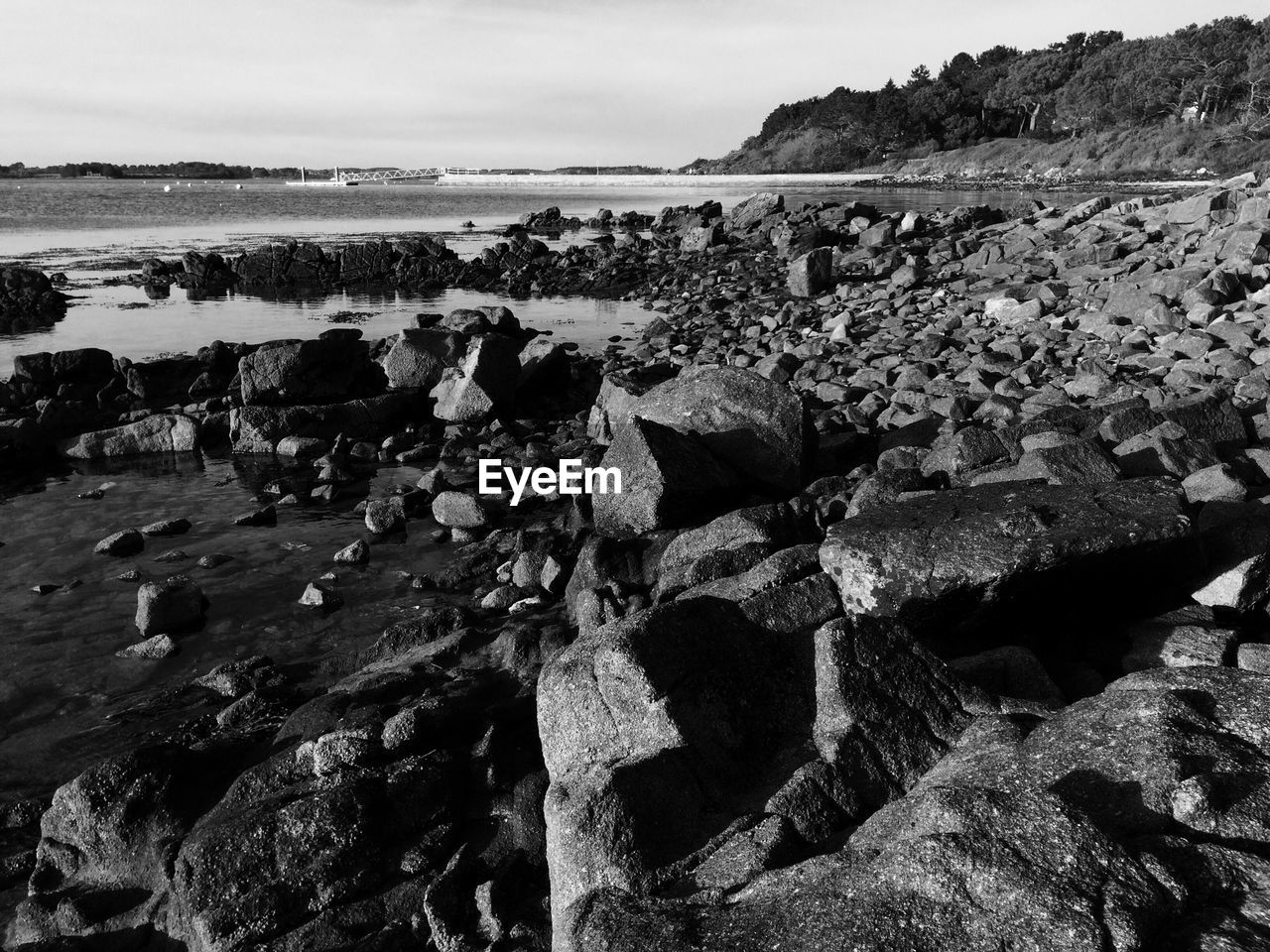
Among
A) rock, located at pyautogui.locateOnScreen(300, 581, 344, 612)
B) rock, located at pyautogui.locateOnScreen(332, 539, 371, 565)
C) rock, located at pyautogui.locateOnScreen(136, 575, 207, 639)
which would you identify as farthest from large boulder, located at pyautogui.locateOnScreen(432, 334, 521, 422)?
rock, located at pyautogui.locateOnScreen(136, 575, 207, 639)

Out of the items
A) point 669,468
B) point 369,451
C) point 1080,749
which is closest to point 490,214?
point 369,451

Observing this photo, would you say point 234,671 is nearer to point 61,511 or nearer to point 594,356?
point 61,511

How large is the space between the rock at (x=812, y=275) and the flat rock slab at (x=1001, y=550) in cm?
1937

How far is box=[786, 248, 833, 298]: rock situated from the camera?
2491 cm

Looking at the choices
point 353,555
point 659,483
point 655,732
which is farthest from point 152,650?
point 655,732

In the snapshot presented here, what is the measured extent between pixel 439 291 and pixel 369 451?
23.2 metres

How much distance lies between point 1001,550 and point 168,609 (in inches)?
283

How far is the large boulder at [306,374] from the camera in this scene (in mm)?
16562

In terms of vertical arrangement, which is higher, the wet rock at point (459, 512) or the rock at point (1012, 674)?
the rock at point (1012, 674)

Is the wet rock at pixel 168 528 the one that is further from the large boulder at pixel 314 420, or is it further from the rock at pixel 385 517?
the large boulder at pixel 314 420

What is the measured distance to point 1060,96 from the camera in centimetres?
10950

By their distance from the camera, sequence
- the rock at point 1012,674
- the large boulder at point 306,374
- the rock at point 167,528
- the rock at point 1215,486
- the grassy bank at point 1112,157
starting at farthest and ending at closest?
the grassy bank at point 1112,157 < the large boulder at point 306,374 < the rock at point 167,528 < the rock at point 1215,486 < the rock at point 1012,674

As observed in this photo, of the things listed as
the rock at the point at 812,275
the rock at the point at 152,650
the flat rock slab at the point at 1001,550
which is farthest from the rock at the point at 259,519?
the rock at the point at 812,275

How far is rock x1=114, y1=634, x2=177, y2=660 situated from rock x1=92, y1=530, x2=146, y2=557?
2.67m
